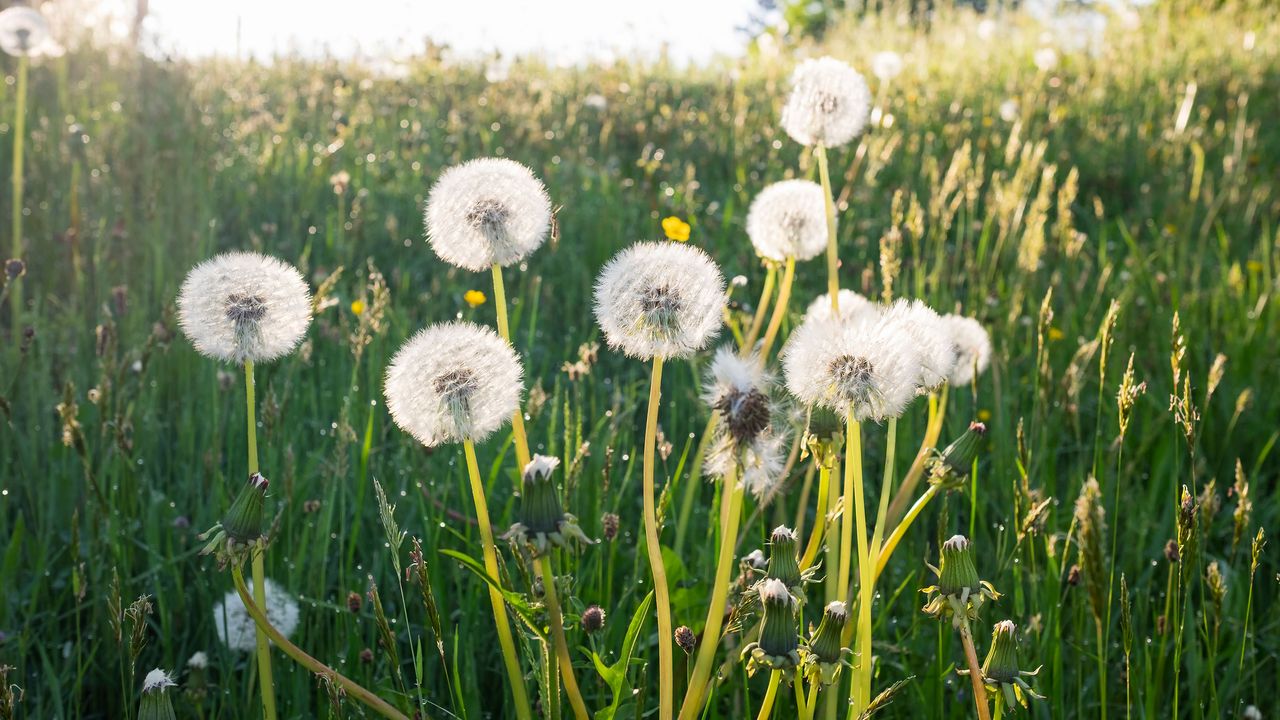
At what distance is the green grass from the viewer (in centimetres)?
183

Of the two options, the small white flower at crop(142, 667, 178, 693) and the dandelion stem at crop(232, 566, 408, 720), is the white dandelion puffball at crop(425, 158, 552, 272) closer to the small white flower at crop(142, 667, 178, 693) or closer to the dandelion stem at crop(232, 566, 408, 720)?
A: the dandelion stem at crop(232, 566, 408, 720)

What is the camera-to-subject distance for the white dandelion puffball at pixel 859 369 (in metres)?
1.22

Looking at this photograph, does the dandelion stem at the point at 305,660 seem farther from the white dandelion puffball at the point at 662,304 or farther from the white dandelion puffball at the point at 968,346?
the white dandelion puffball at the point at 968,346

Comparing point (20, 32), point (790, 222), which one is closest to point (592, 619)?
point (790, 222)

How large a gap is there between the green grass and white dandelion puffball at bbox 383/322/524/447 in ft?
0.68

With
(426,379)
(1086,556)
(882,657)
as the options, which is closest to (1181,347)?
(1086,556)

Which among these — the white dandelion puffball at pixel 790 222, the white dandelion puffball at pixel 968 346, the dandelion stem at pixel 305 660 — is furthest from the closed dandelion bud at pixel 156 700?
the white dandelion puffball at pixel 968 346

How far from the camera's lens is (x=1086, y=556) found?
1.36 metres

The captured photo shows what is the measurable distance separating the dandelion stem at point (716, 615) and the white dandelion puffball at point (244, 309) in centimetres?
65

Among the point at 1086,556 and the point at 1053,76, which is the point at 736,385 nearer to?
the point at 1086,556

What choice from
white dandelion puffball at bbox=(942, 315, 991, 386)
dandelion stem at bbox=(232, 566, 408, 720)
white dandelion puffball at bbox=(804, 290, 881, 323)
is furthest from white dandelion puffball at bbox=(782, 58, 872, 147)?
dandelion stem at bbox=(232, 566, 408, 720)

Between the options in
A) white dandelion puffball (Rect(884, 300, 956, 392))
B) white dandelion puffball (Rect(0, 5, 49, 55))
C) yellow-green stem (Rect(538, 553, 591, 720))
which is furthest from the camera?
white dandelion puffball (Rect(0, 5, 49, 55))

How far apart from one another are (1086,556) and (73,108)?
523 centimetres

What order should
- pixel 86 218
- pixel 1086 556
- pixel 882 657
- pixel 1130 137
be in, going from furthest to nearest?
pixel 1130 137
pixel 86 218
pixel 882 657
pixel 1086 556
